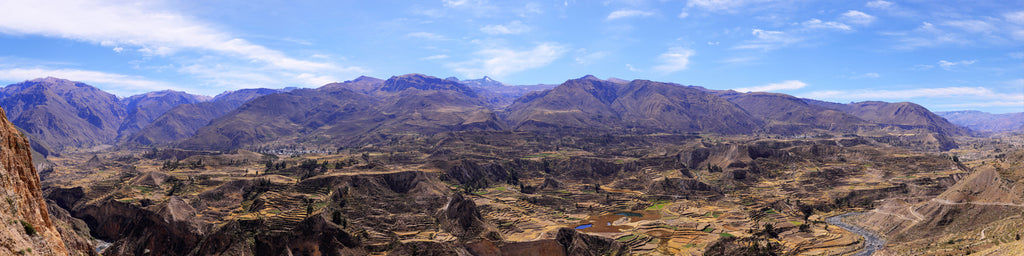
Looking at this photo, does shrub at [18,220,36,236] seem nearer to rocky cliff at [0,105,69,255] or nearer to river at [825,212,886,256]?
rocky cliff at [0,105,69,255]

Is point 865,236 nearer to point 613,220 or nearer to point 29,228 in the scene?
point 613,220

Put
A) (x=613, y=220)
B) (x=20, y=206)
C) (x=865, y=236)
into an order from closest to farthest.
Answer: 1. (x=20, y=206)
2. (x=865, y=236)
3. (x=613, y=220)

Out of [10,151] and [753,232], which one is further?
[753,232]

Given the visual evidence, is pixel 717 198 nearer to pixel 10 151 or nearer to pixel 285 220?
pixel 285 220

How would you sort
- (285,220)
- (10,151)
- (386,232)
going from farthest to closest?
(386,232), (285,220), (10,151)

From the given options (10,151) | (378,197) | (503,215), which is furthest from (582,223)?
(10,151)

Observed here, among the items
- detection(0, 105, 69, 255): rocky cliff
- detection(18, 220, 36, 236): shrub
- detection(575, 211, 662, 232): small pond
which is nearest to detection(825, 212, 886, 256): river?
detection(575, 211, 662, 232): small pond

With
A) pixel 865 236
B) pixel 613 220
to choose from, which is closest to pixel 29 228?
pixel 613 220
